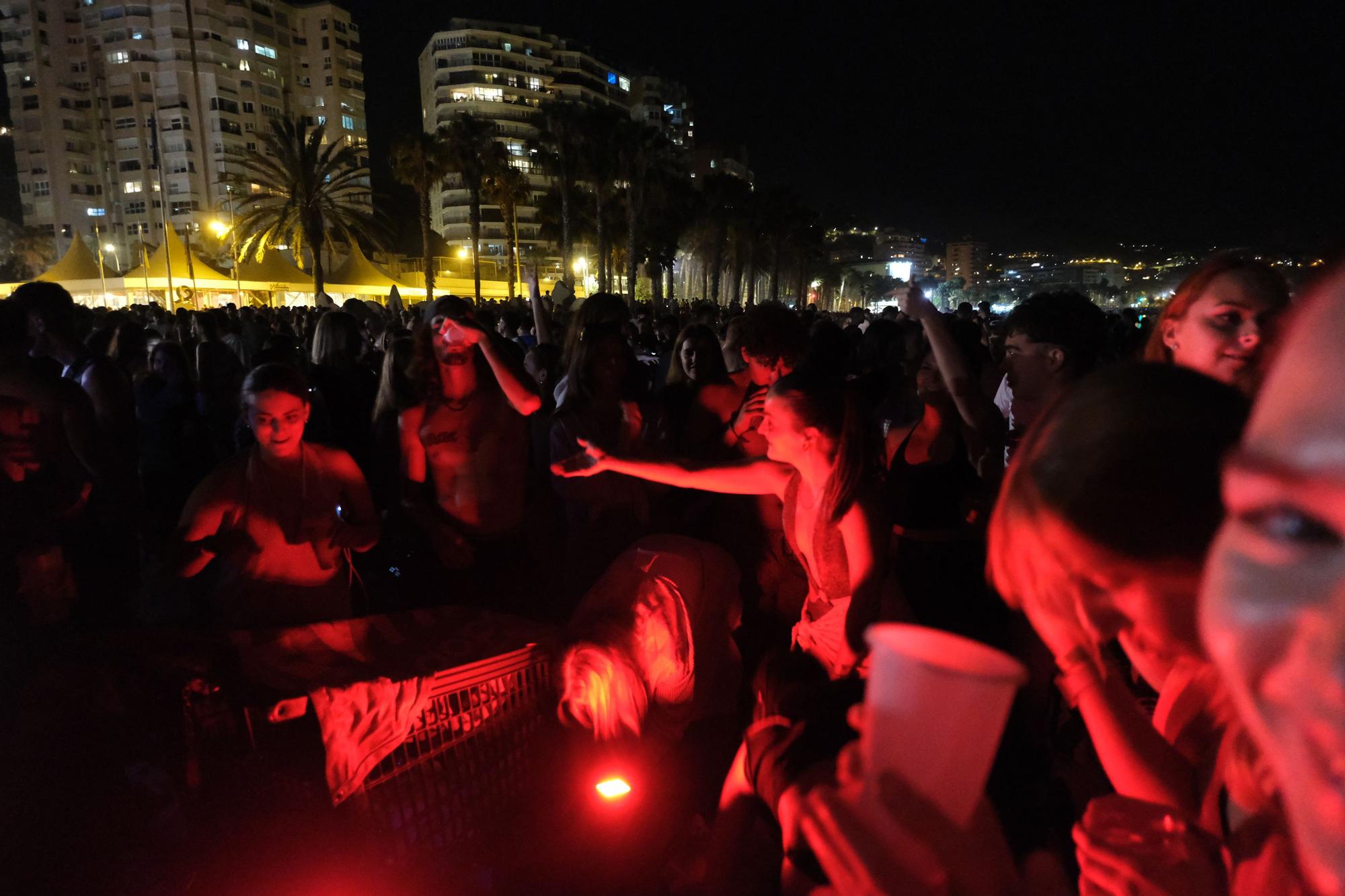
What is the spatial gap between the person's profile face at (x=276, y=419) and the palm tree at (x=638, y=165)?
36.2m

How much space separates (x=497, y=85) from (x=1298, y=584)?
115 metres

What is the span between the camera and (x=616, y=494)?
3893 mm

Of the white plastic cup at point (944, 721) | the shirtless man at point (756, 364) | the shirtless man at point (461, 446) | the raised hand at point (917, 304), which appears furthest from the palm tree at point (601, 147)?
the white plastic cup at point (944, 721)

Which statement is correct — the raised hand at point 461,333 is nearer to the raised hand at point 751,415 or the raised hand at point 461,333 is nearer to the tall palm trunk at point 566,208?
the raised hand at point 751,415

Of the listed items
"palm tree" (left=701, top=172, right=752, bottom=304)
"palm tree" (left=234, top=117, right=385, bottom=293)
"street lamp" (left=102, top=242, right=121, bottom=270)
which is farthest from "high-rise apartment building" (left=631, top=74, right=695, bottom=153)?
"palm tree" (left=234, top=117, right=385, bottom=293)

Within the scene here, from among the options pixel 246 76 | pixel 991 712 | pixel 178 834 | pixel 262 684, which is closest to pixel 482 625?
pixel 262 684

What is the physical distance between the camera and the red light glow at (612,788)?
2494mm

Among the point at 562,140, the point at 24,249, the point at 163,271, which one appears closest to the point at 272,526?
the point at 163,271

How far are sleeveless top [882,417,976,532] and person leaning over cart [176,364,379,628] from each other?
7.85 ft

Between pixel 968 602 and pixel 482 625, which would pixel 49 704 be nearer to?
pixel 482 625

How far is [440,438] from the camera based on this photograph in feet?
12.3

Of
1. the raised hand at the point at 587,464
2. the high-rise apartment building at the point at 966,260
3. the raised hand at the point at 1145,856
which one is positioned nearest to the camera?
the raised hand at the point at 1145,856

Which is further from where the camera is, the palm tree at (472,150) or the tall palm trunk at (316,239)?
the palm tree at (472,150)

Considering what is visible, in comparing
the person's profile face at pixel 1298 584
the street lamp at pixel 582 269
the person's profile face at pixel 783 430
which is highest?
the street lamp at pixel 582 269
